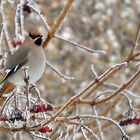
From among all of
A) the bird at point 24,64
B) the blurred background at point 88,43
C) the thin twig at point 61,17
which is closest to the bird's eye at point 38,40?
the bird at point 24,64

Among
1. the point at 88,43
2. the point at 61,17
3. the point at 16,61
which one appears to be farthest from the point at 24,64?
the point at 88,43

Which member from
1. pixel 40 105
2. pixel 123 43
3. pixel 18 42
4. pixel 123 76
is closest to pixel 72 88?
pixel 123 76

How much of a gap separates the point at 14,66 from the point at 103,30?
4413 mm

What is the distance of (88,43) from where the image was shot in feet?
22.6

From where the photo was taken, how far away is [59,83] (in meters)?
6.60

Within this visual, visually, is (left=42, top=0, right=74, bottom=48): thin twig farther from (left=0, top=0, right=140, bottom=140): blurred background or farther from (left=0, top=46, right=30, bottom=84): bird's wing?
(left=0, top=0, right=140, bottom=140): blurred background

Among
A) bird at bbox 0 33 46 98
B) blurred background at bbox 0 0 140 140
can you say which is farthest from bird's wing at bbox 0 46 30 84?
blurred background at bbox 0 0 140 140

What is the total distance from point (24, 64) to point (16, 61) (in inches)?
3.2

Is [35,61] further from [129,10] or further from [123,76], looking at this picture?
[129,10]

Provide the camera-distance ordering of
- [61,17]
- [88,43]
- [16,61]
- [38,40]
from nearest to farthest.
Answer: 1. [61,17]
2. [16,61]
3. [38,40]
4. [88,43]

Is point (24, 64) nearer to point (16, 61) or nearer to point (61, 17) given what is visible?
point (16, 61)

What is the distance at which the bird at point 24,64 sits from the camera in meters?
2.59

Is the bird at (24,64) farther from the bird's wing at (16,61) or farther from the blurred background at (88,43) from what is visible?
the blurred background at (88,43)

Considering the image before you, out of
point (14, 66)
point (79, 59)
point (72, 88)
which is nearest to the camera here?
point (14, 66)
